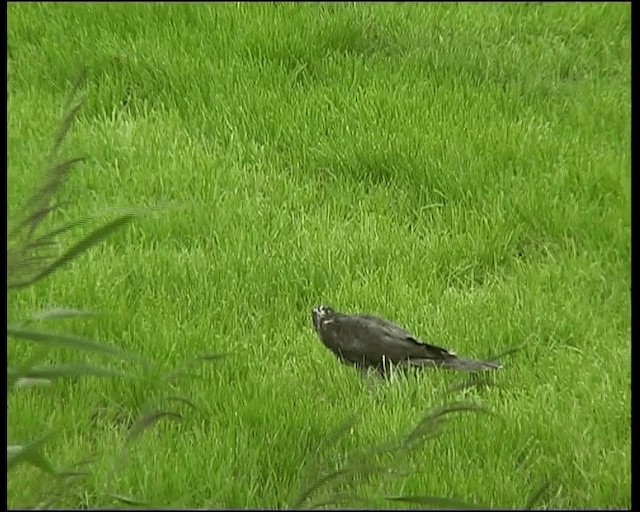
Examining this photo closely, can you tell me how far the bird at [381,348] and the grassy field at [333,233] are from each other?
7 cm

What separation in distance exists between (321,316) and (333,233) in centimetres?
79

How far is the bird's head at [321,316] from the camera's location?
3969 mm

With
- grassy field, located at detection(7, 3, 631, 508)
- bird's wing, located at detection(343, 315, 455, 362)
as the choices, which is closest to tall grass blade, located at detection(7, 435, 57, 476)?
grassy field, located at detection(7, 3, 631, 508)

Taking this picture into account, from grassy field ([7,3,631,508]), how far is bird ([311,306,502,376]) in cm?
7

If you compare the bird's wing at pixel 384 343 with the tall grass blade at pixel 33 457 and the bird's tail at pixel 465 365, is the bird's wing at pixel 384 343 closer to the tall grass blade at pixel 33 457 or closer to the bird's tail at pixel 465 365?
the bird's tail at pixel 465 365

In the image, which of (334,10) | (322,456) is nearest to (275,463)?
(322,456)

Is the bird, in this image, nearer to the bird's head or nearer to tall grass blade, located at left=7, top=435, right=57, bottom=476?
the bird's head

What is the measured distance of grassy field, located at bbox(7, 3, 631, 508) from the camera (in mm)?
3420

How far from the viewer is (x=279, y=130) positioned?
5.50 m

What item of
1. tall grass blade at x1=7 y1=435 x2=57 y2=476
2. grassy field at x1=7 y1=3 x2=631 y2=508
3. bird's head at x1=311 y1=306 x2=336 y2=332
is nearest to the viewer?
tall grass blade at x1=7 y1=435 x2=57 y2=476

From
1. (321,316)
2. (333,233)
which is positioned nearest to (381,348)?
(321,316)

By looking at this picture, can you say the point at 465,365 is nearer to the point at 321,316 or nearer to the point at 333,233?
the point at 321,316

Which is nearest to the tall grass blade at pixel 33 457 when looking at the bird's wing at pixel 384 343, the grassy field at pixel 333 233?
the grassy field at pixel 333 233

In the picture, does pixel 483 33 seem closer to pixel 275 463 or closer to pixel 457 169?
pixel 457 169
